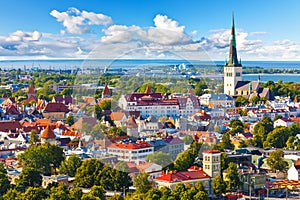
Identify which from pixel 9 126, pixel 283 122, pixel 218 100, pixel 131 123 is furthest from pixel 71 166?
pixel 218 100

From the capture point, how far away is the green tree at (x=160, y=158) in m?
7.27

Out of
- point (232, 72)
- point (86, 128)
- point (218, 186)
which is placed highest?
point (232, 72)

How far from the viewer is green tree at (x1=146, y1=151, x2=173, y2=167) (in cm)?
727

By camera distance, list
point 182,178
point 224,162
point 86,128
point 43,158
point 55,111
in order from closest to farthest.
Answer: point 182,178 < point 224,162 < point 43,158 < point 86,128 < point 55,111

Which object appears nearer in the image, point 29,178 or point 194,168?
point 29,178

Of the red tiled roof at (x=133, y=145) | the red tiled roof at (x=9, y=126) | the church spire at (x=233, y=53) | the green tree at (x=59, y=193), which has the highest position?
the church spire at (x=233, y=53)

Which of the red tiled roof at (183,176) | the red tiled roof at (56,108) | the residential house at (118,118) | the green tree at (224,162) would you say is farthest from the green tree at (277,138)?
the red tiled roof at (56,108)

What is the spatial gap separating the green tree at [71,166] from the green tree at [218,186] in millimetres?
2116

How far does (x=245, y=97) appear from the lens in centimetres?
2080

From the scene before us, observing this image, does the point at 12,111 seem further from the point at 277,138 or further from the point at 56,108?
the point at 277,138

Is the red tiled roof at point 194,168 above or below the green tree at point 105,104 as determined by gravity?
below

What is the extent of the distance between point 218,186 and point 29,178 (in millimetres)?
2588

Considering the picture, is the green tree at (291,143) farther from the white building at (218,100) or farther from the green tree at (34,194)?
the white building at (218,100)

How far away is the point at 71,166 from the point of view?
342 inches
